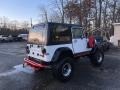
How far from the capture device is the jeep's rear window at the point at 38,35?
267 inches

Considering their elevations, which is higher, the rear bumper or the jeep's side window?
the jeep's side window

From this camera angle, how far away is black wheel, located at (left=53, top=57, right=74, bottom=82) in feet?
21.4

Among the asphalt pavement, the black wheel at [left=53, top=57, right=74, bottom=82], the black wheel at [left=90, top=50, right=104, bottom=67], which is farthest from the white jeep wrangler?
the black wheel at [left=90, top=50, right=104, bottom=67]

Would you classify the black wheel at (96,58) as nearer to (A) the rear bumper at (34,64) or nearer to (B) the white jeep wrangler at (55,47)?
(B) the white jeep wrangler at (55,47)

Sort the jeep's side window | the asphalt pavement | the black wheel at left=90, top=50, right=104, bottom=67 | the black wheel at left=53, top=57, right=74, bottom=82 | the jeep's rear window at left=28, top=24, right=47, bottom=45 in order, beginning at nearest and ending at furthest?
the asphalt pavement, the black wheel at left=53, top=57, right=74, bottom=82, the jeep's rear window at left=28, top=24, right=47, bottom=45, the jeep's side window, the black wheel at left=90, top=50, right=104, bottom=67

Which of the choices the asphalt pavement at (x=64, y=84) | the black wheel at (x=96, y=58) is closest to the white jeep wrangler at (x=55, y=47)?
the asphalt pavement at (x=64, y=84)

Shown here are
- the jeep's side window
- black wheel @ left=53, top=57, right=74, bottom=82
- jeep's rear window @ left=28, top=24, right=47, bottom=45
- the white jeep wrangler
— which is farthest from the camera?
the jeep's side window

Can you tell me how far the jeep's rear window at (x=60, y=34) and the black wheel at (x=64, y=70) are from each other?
78 cm

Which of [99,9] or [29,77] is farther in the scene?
[99,9]

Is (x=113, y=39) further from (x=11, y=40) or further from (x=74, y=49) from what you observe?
(x=11, y=40)

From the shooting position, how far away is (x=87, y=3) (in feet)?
115

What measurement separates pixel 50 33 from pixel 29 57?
168cm

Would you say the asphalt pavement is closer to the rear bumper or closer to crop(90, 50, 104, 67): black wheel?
the rear bumper

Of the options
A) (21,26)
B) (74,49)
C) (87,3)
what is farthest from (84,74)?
(21,26)
